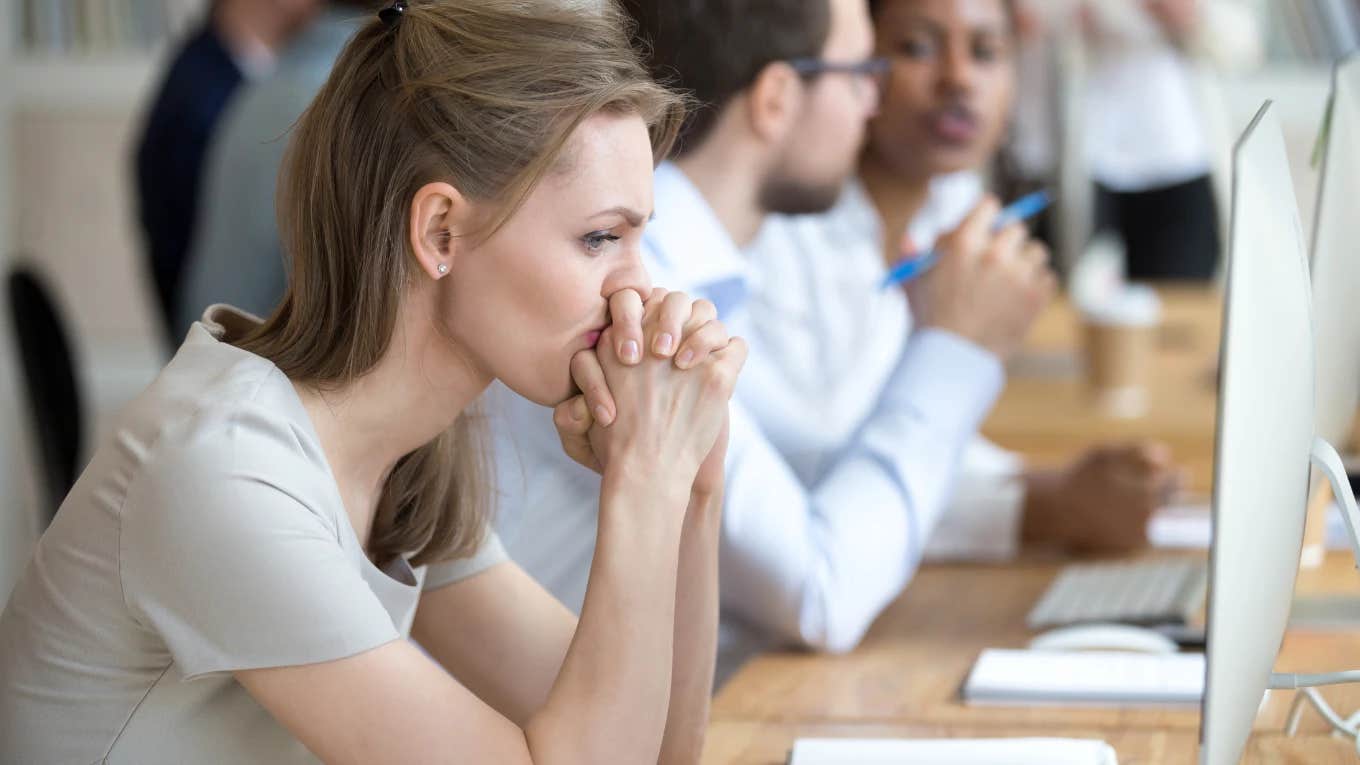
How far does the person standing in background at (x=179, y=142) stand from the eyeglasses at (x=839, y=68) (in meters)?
1.60

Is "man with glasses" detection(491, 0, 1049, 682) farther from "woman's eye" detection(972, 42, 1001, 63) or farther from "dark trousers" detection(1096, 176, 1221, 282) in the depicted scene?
"dark trousers" detection(1096, 176, 1221, 282)

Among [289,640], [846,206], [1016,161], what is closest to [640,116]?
[289,640]

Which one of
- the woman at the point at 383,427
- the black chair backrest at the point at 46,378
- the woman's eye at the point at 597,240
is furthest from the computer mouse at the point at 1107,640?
the black chair backrest at the point at 46,378

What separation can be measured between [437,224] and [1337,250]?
2.31ft

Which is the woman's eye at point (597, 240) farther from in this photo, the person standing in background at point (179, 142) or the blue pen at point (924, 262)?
the person standing in background at point (179, 142)

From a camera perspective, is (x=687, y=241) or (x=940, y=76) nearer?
(x=687, y=241)

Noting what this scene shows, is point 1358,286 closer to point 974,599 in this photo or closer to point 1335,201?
point 1335,201

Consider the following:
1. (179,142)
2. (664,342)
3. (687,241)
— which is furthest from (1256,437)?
(179,142)

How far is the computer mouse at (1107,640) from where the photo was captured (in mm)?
1332

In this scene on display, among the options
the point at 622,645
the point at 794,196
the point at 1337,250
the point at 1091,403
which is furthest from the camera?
the point at 1091,403

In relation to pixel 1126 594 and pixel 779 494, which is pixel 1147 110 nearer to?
pixel 1126 594

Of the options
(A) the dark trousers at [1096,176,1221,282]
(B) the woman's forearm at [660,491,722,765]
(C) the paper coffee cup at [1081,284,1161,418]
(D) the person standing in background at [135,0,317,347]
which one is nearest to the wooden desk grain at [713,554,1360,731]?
(B) the woman's forearm at [660,491,722,765]

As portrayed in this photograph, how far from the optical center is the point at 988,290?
1547 mm

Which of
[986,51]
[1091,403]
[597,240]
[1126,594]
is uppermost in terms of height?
[597,240]
